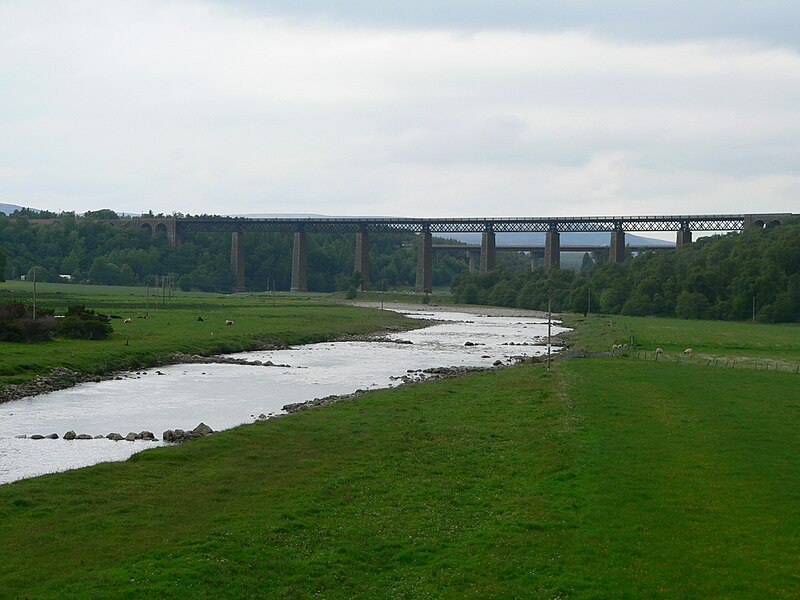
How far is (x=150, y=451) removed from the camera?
2739cm

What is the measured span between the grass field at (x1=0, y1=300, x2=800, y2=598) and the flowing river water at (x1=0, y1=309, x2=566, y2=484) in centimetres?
419

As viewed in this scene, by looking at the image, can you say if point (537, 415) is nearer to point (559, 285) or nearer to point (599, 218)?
point (559, 285)

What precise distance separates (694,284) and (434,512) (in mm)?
125443

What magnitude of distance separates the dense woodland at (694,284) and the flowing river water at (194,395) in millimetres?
46094

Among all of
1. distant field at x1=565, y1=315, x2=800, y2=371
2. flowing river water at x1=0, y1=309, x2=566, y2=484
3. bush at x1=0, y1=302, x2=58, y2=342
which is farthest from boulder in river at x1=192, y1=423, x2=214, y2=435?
distant field at x1=565, y1=315, x2=800, y2=371

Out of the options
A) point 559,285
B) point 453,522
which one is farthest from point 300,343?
point 559,285

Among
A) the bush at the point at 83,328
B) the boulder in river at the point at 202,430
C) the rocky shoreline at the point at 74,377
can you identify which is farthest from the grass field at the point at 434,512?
the bush at the point at 83,328

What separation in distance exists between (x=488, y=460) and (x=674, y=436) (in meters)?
6.43

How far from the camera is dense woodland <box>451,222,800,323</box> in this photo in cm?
12650

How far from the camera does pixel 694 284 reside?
137875 mm

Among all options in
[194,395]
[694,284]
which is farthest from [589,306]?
[194,395]

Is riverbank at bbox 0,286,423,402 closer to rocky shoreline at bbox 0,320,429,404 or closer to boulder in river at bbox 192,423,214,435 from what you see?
rocky shoreline at bbox 0,320,429,404

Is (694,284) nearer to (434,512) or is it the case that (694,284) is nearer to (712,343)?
(712,343)

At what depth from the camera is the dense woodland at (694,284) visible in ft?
415
